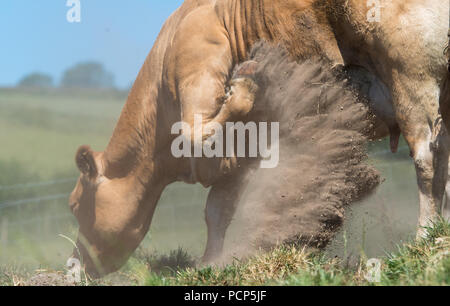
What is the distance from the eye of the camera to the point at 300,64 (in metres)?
5.38

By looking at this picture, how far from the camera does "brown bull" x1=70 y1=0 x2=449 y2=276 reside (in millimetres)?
4586

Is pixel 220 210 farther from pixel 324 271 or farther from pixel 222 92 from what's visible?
pixel 324 271

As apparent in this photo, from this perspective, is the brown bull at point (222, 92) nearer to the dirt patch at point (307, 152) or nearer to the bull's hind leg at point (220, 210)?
the bull's hind leg at point (220, 210)

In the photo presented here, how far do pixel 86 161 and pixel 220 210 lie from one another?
1.54 metres

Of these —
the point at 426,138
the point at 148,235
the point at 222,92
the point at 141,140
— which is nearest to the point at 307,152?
the point at 222,92

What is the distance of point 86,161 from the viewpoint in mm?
6441

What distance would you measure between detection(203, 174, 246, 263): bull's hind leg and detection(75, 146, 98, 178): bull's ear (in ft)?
4.26

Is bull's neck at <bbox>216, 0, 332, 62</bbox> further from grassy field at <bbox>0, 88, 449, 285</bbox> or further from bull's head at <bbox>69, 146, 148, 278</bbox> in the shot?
bull's head at <bbox>69, 146, 148, 278</bbox>

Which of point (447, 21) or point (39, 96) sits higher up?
point (447, 21)

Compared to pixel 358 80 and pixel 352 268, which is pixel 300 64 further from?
pixel 352 268

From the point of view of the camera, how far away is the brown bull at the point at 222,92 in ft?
15.0

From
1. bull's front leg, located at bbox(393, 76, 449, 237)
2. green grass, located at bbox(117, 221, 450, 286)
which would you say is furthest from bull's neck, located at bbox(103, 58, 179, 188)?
bull's front leg, located at bbox(393, 76, 449, 237)
